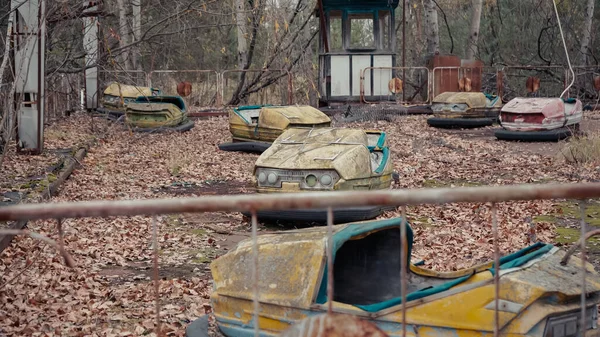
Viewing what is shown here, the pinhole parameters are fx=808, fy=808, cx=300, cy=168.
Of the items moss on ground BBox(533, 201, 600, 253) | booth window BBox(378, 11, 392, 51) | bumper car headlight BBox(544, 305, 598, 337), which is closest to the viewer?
bumper car headlight BBox(544, 305, 598, 337)

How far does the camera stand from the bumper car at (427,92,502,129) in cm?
1669

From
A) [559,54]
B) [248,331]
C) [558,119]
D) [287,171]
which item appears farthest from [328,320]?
[559,54]

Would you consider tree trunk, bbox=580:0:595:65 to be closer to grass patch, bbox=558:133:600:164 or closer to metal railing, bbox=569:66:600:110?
metal railing, bbox=569:66:600:110

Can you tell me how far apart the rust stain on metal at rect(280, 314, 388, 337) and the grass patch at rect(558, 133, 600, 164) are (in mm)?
9372

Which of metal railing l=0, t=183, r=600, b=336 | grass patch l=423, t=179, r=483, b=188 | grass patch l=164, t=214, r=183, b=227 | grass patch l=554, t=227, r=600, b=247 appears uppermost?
metal railing l=0, t=183, r=600, b=336

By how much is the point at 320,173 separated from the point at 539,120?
8.11 m

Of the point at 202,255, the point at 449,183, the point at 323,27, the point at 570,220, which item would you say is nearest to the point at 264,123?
the point at 449,183

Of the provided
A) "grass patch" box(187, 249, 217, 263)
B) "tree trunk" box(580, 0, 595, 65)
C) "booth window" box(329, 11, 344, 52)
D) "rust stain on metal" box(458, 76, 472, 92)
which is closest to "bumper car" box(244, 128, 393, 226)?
"grass patch" box(187, 249, 217, 263)

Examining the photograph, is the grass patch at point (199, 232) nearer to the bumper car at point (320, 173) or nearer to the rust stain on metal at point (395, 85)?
the bumper car at point (320, 173)

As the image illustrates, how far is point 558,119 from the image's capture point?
1421 centimetres

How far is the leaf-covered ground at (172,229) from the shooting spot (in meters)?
4.78

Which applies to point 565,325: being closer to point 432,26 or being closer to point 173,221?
point 173,221

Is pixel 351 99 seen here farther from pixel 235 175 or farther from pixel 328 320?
pixel 328 320

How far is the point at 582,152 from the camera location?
1101cm
